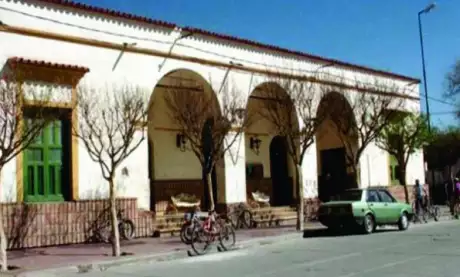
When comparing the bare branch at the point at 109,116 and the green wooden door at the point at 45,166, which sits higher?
the bare branch at the point at 109,116

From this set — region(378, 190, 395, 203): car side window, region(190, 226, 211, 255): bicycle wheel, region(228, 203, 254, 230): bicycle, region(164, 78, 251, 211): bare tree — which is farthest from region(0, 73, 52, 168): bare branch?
region(378, 190, 395, 203): car side window

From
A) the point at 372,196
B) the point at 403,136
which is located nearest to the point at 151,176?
the point at 372,196

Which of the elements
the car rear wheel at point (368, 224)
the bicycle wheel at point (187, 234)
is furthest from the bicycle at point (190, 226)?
the car rear wheel at point (368, 224)

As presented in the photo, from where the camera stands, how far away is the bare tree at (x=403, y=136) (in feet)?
93.0

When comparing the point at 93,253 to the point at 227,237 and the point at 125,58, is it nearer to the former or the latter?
the point at 227,237

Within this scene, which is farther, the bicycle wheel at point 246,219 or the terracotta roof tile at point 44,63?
the bicycle wheel at point 246,219

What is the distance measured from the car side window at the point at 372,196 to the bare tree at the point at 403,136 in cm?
672

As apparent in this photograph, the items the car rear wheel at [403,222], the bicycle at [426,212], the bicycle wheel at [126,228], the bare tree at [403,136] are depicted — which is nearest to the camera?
the bicycle wheel at [126,228]

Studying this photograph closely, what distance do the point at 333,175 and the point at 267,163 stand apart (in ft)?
16.0

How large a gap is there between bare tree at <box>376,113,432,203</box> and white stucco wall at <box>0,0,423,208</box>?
5.50m

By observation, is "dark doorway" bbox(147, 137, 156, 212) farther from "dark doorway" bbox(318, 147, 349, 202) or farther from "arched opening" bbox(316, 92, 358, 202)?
"dark doorway" bbox(318, 147, 349, 202)

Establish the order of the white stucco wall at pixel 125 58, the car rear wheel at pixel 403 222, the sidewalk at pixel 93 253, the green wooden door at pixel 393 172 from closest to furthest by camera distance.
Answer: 1. the sidewalk at pixel 93 253
2. the white stucco wall at pixel 125 58
3. the car rear wheel at pixel 403 222
4. the green wooden door at pixel 393 172

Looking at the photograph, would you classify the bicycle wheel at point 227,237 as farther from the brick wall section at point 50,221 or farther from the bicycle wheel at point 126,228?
the brick wall section at point 50,221

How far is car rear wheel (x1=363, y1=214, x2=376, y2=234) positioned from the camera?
816 inches
